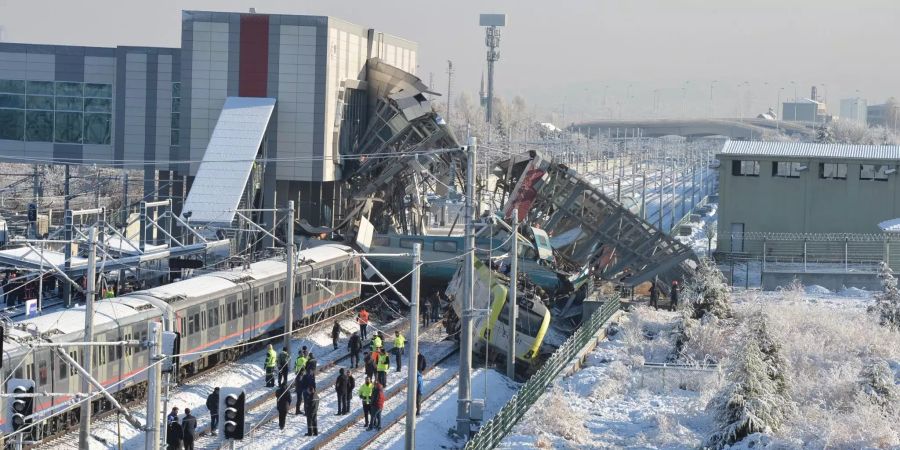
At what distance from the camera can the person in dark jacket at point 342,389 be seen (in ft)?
109

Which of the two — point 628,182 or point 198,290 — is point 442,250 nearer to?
point 198,290

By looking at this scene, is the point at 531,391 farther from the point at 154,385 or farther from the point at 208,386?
the point at 154,385

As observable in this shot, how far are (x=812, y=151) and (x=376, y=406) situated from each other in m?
33.7

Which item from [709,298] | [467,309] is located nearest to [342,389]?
[467,309]

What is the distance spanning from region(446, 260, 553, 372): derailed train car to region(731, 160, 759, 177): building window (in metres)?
19.0

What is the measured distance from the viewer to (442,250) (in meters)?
55.1

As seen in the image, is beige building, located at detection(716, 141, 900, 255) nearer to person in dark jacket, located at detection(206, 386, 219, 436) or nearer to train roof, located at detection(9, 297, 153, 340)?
train roof, located at detection(9, 297, 153, 340)

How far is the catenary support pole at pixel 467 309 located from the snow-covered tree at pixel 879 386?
28.4 feet

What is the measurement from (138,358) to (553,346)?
51.1 ft

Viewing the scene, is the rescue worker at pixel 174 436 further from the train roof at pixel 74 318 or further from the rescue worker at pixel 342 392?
the rescue worker at pixel 342 392

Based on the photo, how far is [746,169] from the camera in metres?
58.8

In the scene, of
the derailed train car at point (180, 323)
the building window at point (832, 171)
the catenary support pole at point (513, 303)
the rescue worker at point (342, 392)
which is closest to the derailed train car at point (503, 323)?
the catenary support pole at point (513, 303)

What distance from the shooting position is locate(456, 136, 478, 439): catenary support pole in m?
29.9

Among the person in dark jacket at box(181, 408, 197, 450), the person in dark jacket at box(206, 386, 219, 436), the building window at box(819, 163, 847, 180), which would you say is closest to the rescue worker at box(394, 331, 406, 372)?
the person in dark jacket at box(206, 386, 219, 436)
